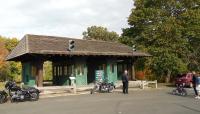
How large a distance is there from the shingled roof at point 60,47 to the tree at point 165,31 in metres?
6.30

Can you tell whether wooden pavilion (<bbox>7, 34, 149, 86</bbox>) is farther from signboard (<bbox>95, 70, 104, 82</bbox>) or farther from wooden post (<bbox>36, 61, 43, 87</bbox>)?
signboard (<bbox>95, 70, 104, 82</bbox>)

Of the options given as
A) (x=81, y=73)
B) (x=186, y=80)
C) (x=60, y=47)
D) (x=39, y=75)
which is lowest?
(x=186, y=80)

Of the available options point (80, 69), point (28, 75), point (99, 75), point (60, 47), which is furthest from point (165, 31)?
point (28, 75)

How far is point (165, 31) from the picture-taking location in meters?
45.2

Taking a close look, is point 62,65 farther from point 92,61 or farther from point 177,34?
point 177,34

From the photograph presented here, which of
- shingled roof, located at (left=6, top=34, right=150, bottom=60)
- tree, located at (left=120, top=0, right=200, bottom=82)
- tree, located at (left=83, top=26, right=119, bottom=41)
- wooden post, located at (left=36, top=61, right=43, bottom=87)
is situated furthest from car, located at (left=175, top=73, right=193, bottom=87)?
tree, located at (left=83, top=26, right=119, bottom=41)

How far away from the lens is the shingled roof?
102ft

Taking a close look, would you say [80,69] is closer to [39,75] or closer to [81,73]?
[81,73]

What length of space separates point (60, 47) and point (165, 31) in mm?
16455

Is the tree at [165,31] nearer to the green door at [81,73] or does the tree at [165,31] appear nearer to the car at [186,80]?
the car at [186,80]

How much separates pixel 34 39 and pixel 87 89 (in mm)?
7089

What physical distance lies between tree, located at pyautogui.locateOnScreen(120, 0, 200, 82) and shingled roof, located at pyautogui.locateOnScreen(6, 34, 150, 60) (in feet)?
20.7

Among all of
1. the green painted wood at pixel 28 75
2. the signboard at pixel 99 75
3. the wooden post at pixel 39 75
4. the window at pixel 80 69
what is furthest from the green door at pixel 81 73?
the wooden post at pixel 39 75

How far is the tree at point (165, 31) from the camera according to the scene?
4473 centimetres
